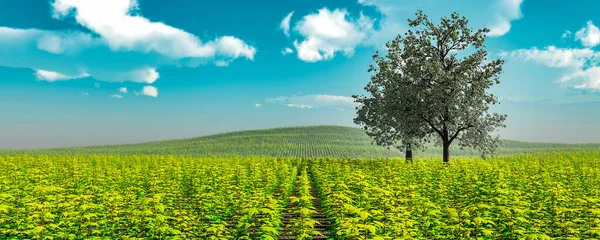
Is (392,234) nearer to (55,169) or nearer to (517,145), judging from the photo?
(55,169)

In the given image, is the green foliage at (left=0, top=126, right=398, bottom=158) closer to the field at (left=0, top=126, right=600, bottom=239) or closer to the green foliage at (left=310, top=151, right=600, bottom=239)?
the field at (left=0, top=126, right=600, bottom=239)

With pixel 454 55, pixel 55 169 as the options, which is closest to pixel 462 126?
pixel 454 55

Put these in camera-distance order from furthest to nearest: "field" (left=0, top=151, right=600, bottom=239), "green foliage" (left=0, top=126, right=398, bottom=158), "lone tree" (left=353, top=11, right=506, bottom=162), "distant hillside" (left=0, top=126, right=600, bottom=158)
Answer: "distant hillside" (left=0, top=126, right=600, bottom=158) → "green foliage" (left=0, top=126, right=398, bottom=158) → "lone tree" (left=353, top=11, right=506, bottom=162) → "field" (left=0, top=151, right=600, bottom=239)

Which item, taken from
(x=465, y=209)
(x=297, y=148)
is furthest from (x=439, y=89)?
(x=297, y=148)

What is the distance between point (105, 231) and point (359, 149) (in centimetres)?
8711

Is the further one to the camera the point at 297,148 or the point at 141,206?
the point at 297,148

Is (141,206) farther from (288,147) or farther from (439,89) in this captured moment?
(288,147)

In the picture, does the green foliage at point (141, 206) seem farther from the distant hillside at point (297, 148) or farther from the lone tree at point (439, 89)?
the distant hillside at point (297, 148)

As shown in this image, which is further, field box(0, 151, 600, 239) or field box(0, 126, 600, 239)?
field box(0, 126, 600, 239)

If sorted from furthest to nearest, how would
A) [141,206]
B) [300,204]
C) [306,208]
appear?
[141,206]
[300,204]
[306,208]

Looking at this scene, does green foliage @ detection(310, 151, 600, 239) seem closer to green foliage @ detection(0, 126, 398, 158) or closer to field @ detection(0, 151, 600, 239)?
field @ detection(0, 151, 600, 239)

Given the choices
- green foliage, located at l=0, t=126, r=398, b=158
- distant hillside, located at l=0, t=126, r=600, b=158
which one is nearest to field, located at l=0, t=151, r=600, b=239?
green foliage, located at l=0, t=126, r=398, b=158

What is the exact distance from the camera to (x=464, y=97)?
36.3 meters

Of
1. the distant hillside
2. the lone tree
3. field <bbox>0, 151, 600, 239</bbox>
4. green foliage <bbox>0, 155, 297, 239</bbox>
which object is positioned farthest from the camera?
the distant hillside
